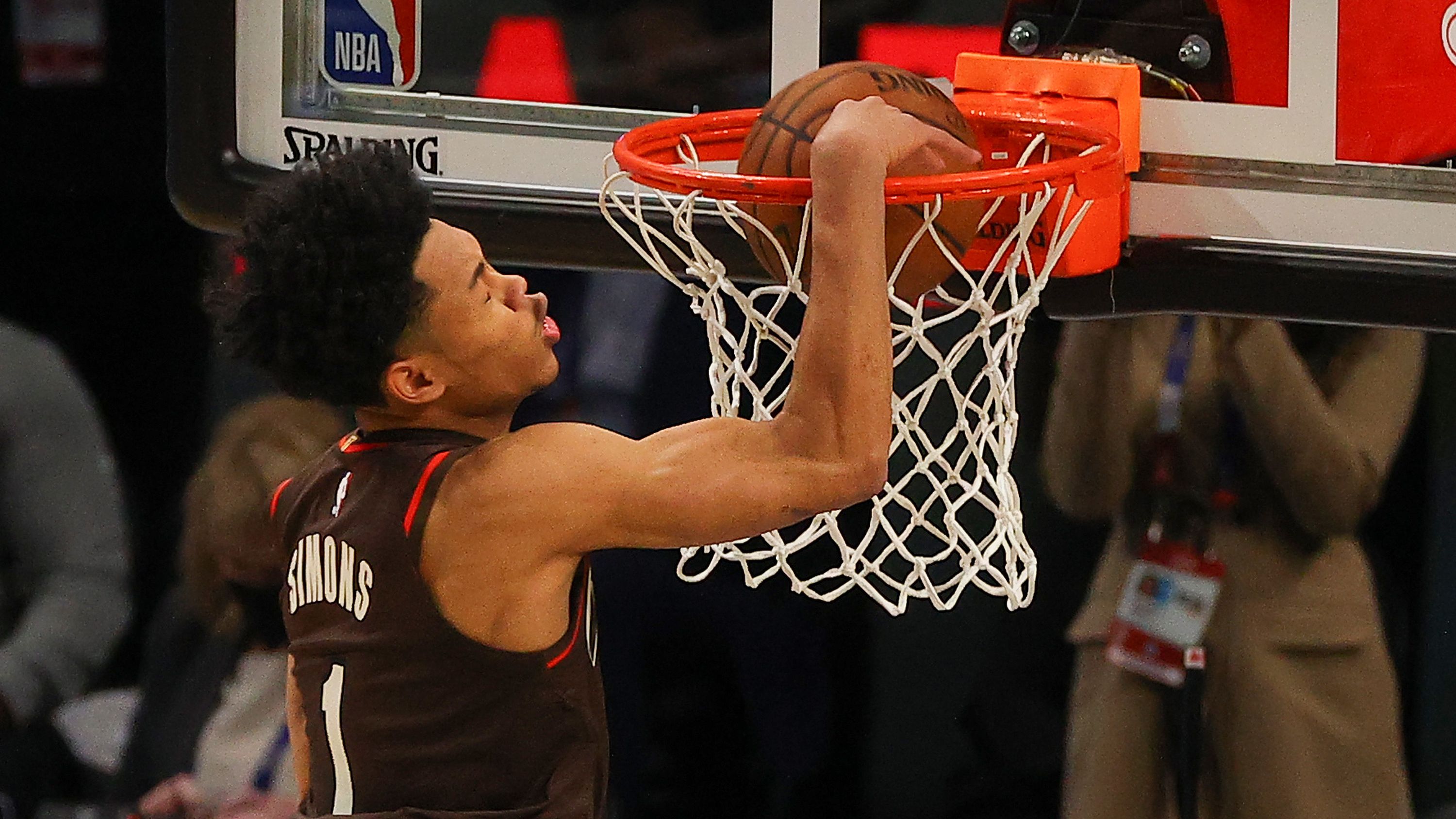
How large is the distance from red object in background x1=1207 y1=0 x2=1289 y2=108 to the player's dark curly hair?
3.88 ft

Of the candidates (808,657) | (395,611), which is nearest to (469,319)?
(395,611)

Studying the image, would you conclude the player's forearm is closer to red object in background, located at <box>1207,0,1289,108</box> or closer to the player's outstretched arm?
the player's outstretched arm

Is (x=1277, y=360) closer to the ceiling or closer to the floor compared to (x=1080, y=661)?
closer to the ceiling

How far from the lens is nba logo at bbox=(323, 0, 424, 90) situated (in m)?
2.14

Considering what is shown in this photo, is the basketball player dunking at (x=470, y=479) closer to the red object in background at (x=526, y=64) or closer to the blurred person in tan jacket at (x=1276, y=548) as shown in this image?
the red object in background at (x=526, y=64)

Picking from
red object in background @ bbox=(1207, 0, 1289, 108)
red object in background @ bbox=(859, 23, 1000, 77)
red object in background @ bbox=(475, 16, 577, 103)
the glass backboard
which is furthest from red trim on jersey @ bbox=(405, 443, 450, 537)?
red object in background @ bbox=(1207, 0, 1289, 108)

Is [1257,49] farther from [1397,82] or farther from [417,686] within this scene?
[417,686]

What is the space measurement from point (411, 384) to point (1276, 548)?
1895 mm

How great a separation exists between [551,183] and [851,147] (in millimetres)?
817

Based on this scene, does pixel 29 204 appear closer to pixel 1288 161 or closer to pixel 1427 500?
pixel 1288 161

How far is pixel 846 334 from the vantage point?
138cm

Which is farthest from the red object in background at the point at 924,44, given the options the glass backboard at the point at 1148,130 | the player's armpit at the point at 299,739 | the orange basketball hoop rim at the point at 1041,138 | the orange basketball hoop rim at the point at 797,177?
the player's armpit at the point at 299,739

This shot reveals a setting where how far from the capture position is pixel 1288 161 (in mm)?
2062

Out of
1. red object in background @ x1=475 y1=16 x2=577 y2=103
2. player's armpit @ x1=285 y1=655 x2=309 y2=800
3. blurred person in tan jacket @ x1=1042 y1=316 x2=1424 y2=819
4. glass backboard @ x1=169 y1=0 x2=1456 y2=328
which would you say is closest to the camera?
player's armpit @ x1=285 y1=655 x2=309 y2=800
